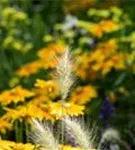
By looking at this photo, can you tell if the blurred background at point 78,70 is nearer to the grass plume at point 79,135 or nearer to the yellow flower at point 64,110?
the yellow flower at point 64,110

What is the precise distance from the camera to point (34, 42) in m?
6.14

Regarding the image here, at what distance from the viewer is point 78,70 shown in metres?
4.82

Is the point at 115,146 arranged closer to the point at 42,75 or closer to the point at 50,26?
the point at 42,75

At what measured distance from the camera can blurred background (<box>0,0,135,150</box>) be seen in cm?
342

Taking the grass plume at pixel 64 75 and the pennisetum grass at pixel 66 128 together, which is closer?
the pennisetum grass at pixel 66 128

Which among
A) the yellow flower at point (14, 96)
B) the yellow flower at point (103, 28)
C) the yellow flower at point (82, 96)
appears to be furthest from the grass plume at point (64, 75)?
the yellow flower at point (103, 28)

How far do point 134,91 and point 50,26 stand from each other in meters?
3.09

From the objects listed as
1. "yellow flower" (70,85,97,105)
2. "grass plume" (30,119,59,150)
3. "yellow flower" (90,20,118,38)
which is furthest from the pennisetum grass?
"yellow flower" (90,20,118,38)

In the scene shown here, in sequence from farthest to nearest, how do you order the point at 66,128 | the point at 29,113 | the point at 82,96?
the point at 82,96
the point at 29,113
the point at 66,128

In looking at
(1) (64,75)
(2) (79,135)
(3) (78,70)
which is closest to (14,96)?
(1) (64,75)

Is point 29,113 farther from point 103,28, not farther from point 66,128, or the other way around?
point 103,28

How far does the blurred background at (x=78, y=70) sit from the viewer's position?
3.42 m

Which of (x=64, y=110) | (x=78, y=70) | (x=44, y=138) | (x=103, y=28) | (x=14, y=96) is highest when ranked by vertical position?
(x=103, y=28)

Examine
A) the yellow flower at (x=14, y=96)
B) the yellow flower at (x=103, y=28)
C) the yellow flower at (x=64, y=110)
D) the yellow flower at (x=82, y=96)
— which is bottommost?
the yellow flower at (x=64, y=110)
